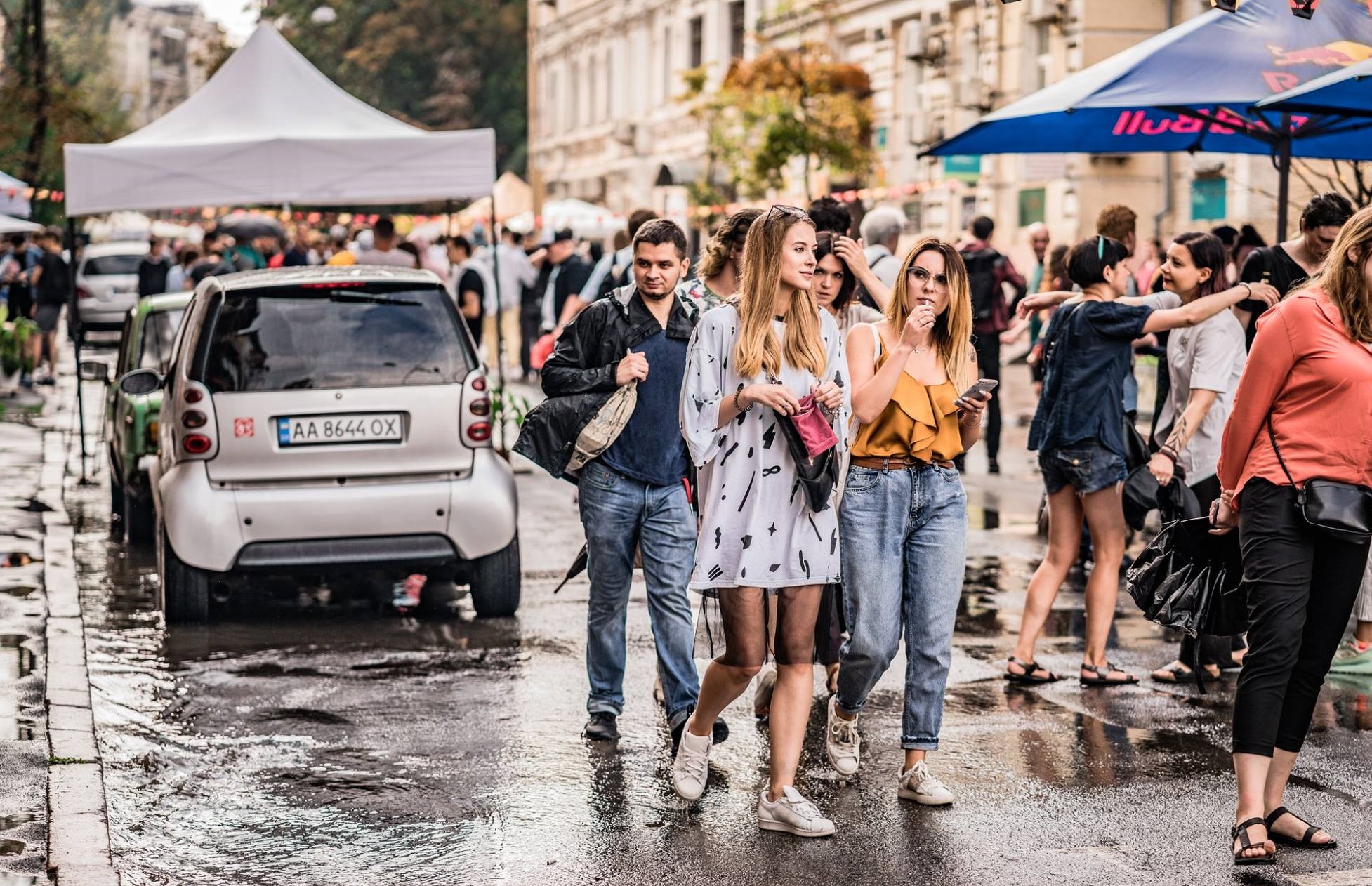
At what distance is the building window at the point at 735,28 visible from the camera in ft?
139

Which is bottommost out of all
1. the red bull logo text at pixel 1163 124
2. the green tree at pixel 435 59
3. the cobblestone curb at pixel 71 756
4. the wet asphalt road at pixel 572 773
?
the wet asphalt road at pixel 572 773

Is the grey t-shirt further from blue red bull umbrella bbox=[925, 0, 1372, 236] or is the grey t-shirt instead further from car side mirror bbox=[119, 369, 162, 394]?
car side mirror bbox=[119, 369, 162, 394]

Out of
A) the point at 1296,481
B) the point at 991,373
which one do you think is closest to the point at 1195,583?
the point at 1296,481

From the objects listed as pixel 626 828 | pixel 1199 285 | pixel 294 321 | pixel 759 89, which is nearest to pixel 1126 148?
pixel 1199 285

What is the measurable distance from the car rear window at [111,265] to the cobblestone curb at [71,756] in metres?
29.7

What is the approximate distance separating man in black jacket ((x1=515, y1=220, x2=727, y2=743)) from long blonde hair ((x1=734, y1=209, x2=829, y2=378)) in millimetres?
1027

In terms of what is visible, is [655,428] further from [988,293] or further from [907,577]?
[988,293]

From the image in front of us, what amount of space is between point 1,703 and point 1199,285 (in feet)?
16.8

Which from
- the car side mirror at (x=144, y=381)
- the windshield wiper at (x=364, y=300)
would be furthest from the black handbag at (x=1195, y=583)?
the car side mirror at (x=144, y=381)

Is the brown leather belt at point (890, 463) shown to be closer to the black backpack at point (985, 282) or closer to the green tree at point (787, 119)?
the black backpack at point (985, 282)

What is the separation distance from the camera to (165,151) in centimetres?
1427

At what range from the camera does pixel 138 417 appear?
1173 centimetres

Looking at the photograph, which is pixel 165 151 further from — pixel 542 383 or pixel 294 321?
pixel 542 383

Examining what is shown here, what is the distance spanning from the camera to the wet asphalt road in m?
5.70
